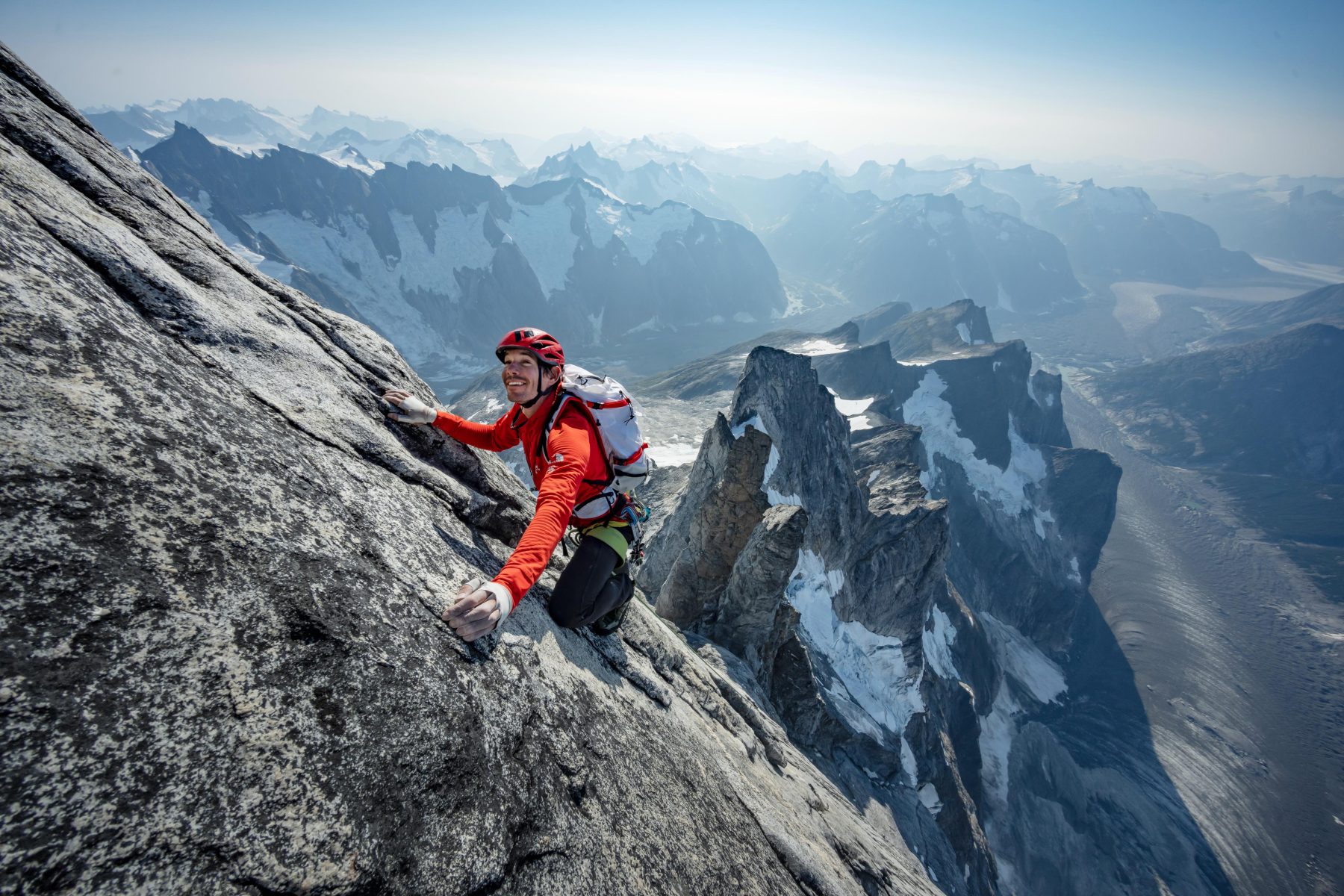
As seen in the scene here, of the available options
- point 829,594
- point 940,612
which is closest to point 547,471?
point 829,594

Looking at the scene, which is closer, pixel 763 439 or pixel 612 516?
pixel 612 516

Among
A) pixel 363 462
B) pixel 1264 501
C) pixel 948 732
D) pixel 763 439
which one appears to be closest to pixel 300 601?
pixel 363 462

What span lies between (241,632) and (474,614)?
165cm

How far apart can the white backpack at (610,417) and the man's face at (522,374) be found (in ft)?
1.06

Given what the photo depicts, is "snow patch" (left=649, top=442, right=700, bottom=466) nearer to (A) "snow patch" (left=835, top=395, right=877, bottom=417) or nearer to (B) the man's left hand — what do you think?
(A) "snow patch" (left=835, top=395, right=877, bottom=417)

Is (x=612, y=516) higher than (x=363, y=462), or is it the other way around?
(x=363, y=462)

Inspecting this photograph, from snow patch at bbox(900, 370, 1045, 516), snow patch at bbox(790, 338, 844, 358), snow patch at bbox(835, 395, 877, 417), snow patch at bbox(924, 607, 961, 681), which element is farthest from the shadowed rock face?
snow patch at bbox(790, 338, 844, 358)

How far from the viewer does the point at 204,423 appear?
465 cm

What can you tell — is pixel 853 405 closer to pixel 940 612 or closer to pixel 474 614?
pixel 940 612

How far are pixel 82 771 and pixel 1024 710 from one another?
10238 centimetres

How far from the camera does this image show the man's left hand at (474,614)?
4902 mm

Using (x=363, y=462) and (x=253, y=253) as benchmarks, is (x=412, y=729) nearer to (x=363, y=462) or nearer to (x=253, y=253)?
A: (x=363, y=462)

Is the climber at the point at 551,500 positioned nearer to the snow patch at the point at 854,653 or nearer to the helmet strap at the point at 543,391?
the helmet strap at the point at 543,391

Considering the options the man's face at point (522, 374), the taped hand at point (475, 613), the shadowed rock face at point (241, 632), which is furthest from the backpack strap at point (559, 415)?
the taped hand at point (475, 613)
